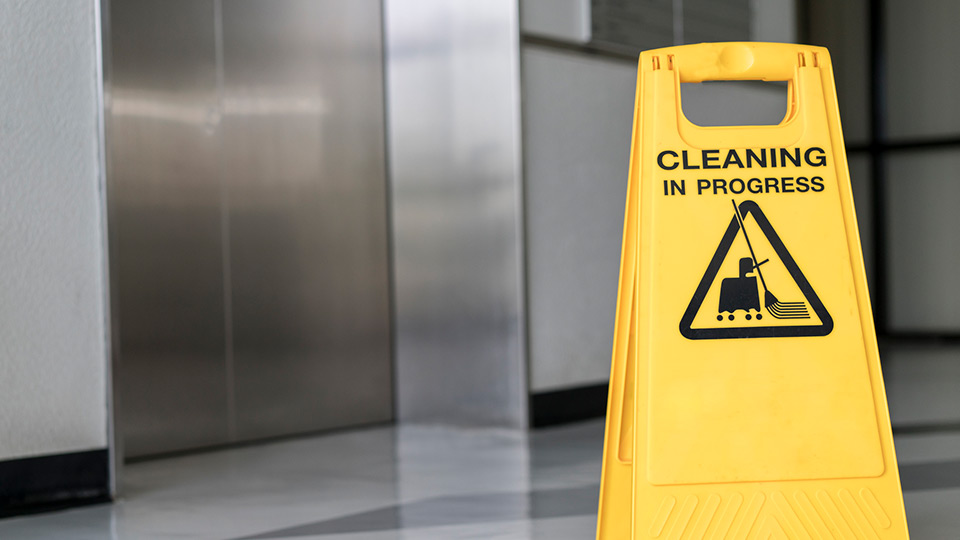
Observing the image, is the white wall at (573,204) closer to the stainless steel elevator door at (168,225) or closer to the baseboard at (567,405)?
the baseboard at (567,405)

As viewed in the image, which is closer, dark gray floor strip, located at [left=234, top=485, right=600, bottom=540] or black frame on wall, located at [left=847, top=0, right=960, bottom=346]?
dark gray floor strip, located at [left=234, top=485, right=600, bottom=540]

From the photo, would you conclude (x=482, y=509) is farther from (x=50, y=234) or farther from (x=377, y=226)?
(x=377, y=226)

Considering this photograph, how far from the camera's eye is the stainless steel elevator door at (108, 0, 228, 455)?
440 centimetres

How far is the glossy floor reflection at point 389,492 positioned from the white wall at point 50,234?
325 millimetres

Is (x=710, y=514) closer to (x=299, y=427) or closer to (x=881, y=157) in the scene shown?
(x=299, y=427)

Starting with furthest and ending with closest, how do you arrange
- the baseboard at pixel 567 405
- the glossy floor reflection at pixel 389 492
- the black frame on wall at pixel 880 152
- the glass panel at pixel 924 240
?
the black frame on wall at pixel 880 152, the glass panel at pixel 924 240, the baseboard at pixel 567 405, the glossy floor reflection at pixel 389 492

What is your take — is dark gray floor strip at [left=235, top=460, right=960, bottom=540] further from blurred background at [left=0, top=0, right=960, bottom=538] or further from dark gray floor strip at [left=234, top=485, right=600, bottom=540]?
blurred background at [left=0, top=0, right=960, bottom=538]

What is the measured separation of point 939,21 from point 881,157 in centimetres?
120

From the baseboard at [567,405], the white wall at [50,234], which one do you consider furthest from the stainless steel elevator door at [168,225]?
the baseboard at [567,405]

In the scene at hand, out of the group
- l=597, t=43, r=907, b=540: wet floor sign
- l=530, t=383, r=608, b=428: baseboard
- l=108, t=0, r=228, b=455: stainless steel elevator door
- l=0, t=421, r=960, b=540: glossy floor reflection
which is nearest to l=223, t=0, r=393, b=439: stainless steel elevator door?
l=108, t=0, r=228, b=455: stainless steel elevator door

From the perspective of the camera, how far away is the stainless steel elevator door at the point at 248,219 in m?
Answer: 4.45

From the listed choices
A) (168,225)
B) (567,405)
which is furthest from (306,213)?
(567,405)

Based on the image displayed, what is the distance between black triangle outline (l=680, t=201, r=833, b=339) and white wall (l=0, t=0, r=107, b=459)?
2125 millimetres

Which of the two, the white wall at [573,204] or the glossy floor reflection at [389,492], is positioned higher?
the white wall at [573,204]
